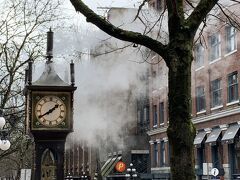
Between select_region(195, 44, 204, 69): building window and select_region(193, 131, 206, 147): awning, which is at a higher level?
select_region(195, 44, 204, 69): building window

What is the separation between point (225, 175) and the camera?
95.4ft

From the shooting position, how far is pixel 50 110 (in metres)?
8.55

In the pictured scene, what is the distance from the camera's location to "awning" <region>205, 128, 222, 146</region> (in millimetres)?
30172

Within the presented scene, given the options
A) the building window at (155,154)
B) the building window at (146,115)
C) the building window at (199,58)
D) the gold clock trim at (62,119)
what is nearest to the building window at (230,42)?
the building window at (199,58)

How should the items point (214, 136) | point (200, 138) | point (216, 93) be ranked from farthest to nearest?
1. point (200, 138)
2. point (216, 93)
3. point (214, 136)

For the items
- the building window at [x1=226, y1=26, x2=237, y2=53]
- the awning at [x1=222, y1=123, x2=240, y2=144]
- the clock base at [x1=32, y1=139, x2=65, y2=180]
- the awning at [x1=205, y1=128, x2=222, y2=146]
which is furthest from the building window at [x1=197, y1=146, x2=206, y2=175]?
the clock base at [x1=32, y1=139, x2=65, y2=180]

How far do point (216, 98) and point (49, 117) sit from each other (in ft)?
79.7

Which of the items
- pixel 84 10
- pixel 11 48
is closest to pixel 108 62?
pixel 11 48

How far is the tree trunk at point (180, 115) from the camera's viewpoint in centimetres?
574

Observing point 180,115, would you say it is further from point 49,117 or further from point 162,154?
point 162,154

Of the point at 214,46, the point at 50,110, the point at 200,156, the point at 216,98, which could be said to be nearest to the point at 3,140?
the point at 50,110

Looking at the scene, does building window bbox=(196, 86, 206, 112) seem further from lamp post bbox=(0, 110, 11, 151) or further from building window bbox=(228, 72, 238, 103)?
lamp post bbox=(0, 110, 11, 151)

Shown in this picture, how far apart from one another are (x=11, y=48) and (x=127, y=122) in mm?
19532

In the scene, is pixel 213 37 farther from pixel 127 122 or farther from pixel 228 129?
pixel 127 122
